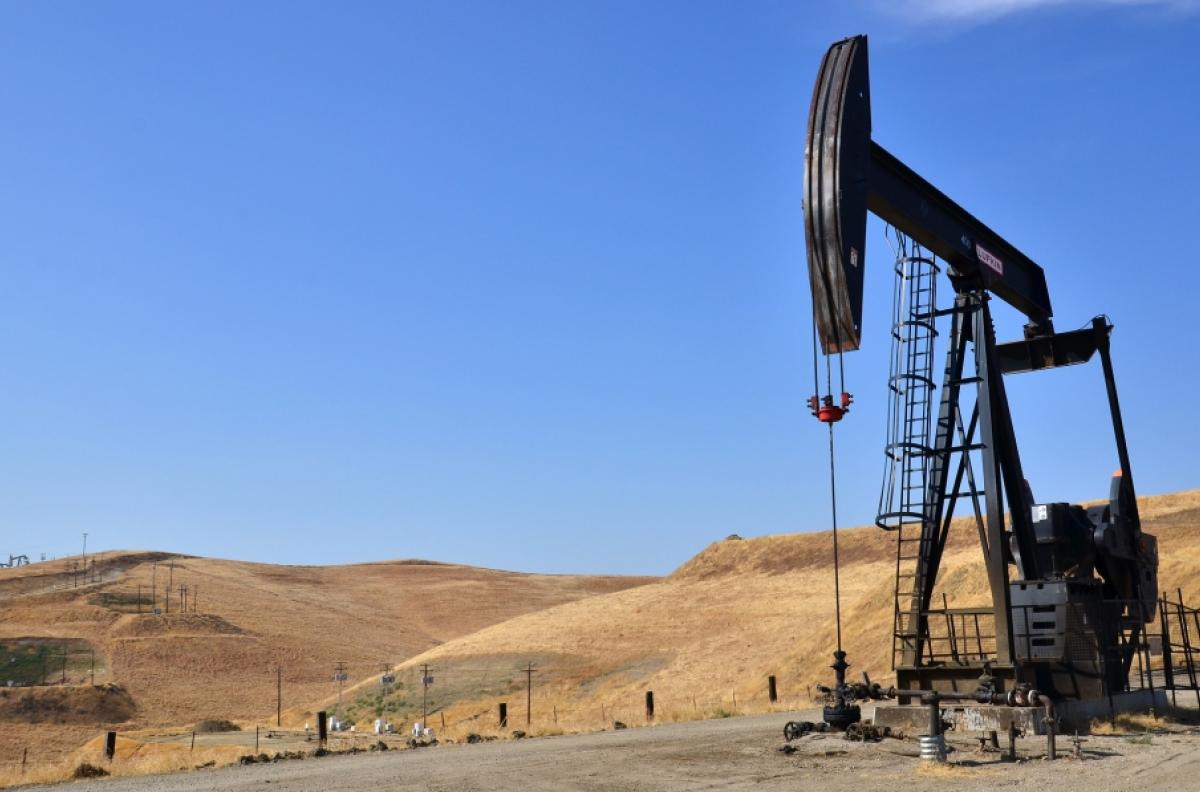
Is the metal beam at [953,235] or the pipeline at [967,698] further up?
the metal beam at [953,235]

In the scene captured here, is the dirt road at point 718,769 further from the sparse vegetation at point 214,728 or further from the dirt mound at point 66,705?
the dirt mound at point 66,705

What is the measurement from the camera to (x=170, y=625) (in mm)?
78625

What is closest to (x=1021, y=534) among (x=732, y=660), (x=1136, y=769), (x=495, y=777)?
(x=1136, y=769)

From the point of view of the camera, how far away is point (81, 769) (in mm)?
15688

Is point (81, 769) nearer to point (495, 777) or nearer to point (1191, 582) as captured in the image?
point (495, 777)

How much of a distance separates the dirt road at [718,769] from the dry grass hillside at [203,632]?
1567 inches

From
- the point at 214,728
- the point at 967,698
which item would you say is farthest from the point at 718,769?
the point at 214,728

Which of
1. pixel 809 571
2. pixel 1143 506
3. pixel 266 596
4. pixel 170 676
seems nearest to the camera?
pixel 1143 506

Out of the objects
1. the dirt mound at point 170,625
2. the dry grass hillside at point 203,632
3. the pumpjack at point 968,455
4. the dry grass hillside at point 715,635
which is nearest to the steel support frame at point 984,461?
the pumpjack at point 968,455

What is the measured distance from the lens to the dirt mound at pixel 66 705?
5662 cm

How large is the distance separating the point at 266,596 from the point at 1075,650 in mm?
91922

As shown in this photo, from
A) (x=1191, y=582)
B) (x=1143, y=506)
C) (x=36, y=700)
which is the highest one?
(x=1143, y=506)

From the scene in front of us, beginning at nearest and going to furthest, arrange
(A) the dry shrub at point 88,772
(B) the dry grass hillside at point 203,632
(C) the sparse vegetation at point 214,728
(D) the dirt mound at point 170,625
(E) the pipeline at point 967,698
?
1. (E) the pipeline at point 967,698
2. (A) the dry shrub at point 88,772
3. (C) the sparse vegetation at point 214,728
4. (B) the dry grass hillside at point 203,632
5. (D) the dirt mound at point 170,625

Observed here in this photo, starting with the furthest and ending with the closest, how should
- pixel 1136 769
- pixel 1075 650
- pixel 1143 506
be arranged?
pixel 1143 506, pixel 1075 650, pixel 1136 769
